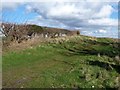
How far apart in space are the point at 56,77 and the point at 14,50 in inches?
325

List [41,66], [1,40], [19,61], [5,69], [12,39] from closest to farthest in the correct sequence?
[5,69] → [41,66] → [19,61] → [1,40] → [12,39]

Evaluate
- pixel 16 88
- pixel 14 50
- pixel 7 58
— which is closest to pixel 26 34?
pixel 14 50

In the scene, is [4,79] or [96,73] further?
[96,73]

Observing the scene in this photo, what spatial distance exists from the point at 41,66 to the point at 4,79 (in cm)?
331

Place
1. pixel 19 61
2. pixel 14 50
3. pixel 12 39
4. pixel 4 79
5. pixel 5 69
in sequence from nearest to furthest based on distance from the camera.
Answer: pixel 4 79 < pixel 5 69 < pixel 19 61 < pixel 14 50 < pixel 12 39

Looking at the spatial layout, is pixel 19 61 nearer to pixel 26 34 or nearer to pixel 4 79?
pixel 4 79

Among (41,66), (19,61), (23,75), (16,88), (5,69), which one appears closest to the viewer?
(16,88)

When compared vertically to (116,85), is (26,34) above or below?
above

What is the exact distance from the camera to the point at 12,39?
23344 millimetres

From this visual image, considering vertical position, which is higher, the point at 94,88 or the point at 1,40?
the point at 1,40

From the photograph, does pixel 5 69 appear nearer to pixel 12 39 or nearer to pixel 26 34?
pixel 12 39

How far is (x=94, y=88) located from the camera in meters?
10.5

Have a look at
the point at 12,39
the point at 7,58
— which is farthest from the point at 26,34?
the point at 7,58

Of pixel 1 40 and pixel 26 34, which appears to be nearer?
pixel 1 40
